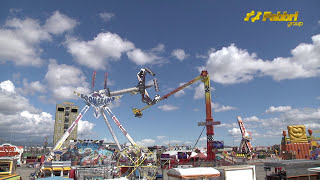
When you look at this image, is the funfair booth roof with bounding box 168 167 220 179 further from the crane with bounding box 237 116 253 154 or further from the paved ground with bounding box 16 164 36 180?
the crane with bounding box 237 116 253 154

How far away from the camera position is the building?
108506 millimetres

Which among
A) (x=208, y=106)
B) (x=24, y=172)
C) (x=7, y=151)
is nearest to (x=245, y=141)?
(x=208, y=106)

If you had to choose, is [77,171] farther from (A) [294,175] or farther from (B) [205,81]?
(B) [205,81]

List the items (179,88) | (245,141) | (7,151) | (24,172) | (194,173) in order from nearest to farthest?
(194,173)
(7,151)
(24,172)
(179,88)
(245,141)

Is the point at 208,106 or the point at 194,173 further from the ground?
the point at 208,106

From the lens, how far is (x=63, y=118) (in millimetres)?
112125

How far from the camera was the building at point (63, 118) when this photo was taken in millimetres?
108506

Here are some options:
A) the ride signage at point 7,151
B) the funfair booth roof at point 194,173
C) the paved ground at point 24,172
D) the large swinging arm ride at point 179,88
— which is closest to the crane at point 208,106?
the large swinging arm ride at point 179,88

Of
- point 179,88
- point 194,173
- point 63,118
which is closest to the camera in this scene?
point 194,173

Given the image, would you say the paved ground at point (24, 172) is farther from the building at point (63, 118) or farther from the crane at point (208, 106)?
the building at point (63, 118)

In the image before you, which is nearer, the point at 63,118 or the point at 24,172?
the point at 24,172

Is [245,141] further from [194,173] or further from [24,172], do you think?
[194,173]

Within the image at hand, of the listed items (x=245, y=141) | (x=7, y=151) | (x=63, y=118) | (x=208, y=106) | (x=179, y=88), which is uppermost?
(x=179, y=88)

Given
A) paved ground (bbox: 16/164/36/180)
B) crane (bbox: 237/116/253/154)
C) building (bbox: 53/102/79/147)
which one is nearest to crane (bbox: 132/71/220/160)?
crane (bbox: 237/116/253/154)
